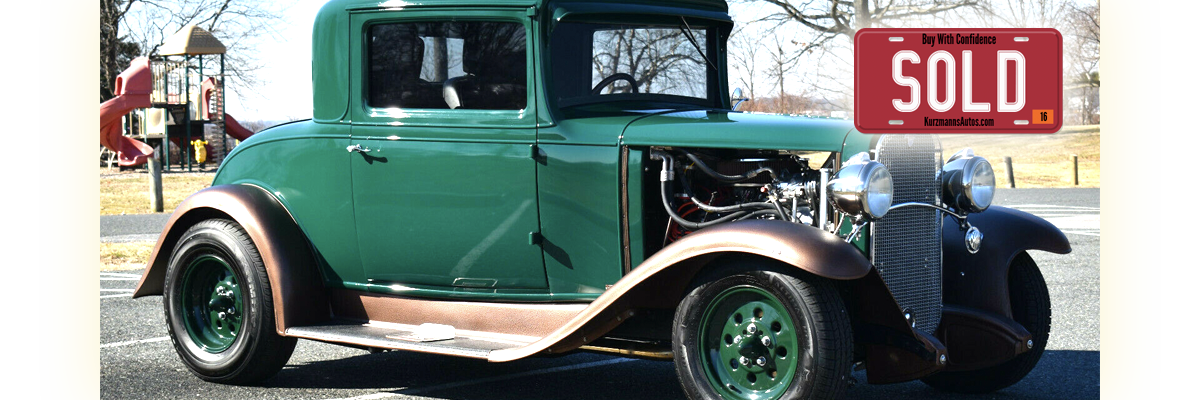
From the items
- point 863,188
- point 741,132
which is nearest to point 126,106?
point 741,132

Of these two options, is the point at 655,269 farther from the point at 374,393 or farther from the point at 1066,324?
the point at 1066,324

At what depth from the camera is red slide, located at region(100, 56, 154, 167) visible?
26625mm

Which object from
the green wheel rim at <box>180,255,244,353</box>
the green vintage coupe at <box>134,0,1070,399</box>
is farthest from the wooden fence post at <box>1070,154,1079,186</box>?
the green wheel rim at <box>180,255,244,353</box>

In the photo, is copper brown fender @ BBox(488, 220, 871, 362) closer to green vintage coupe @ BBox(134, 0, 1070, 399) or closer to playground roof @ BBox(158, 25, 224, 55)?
green vintage coupe @ BBox(134, 0, 1070, 399)

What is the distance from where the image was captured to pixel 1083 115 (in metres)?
23.7

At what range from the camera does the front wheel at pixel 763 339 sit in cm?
428

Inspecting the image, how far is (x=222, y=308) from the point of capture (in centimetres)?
599

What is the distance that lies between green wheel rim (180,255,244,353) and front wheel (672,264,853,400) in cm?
248

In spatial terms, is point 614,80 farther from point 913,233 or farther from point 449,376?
point 449,376

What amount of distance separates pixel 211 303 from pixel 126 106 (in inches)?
891

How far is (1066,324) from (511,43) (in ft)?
13.2

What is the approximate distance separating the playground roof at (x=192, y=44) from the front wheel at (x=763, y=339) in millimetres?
26252

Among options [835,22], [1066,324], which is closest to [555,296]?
[1066,324]

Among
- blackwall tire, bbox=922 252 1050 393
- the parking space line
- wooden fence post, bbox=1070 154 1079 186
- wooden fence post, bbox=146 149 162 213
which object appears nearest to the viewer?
blackwall tire, bbox=922 252 1050 393
